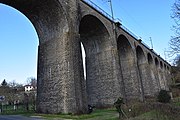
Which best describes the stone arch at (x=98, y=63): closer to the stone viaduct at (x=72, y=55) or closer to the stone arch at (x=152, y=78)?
the stone viaduct at (x=72, y=55)

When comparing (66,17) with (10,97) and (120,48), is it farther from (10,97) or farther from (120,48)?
(10,97)

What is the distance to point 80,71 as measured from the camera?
1841 centimetres

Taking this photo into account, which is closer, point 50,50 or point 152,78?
point 50,50

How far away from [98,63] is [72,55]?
9.34 metres

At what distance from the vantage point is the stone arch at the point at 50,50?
17.9 meters

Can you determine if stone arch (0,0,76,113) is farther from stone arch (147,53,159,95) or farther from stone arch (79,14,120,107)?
stone arch (147,53,159,95)

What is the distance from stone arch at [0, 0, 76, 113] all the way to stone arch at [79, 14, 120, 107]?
552cm

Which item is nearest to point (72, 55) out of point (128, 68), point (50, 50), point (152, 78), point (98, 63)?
point (50, 50)

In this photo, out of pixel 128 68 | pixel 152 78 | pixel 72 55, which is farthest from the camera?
pixel 152 78

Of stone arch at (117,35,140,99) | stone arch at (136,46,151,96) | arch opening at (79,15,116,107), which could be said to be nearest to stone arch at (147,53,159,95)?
stone arch at (136,46,151,96)

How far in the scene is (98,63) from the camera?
27234mm

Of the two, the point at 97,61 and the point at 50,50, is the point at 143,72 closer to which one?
the point at 97,61

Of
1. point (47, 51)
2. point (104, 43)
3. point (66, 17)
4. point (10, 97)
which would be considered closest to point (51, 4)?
point (66, 17)

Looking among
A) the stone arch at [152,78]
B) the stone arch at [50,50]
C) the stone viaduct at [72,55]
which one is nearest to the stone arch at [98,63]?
the stone viaduct at [72,55]
